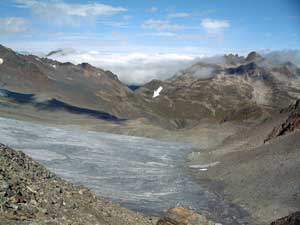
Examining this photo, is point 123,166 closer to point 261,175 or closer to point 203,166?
point 203,166

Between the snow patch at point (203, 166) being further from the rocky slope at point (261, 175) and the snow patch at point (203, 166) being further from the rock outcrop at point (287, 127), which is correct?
the rock outcrop at point (287, 127)

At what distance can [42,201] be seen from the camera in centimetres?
1697

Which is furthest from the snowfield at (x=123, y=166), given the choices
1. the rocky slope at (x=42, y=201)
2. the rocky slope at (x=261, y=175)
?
the rocky slope at (x=42, y=201)

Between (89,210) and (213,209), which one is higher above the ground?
(89,210)

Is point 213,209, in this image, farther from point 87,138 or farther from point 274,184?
point 87,138

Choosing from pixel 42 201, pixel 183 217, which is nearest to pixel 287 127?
pixel 183 217

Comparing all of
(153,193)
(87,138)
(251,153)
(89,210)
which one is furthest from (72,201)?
(87,138)

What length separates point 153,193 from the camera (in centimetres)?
4281

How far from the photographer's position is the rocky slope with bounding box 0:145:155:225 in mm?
15320

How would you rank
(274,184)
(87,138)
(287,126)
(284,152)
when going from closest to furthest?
(274,184) < (284,152) < (287,126) < (87,138)

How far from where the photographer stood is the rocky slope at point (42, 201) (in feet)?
50.3

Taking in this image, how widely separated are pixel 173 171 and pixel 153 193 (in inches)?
581

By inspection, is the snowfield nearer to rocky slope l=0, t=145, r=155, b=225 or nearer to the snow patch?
the snow patch

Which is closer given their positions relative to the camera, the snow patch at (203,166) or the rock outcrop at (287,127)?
the snow patch at (203,166)
